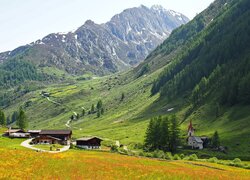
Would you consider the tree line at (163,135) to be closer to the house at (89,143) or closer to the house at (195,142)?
the house at (195,142)

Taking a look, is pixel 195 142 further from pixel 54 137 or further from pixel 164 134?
pixel 54 137

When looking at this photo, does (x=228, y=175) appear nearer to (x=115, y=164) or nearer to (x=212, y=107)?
(x=115, y=164)

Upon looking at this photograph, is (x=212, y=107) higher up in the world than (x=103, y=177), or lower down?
higher up

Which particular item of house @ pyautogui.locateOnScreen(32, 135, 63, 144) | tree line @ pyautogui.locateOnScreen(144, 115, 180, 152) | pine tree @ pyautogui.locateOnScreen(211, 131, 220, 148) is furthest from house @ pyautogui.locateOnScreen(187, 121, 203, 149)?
house @ pyautogui.locateOnScreen(32, 135, 63, 144)

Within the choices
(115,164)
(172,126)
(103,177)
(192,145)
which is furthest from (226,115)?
(103,177)

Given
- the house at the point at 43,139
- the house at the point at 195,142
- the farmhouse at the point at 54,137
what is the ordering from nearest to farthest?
the house at the point at 43,139 → the farmhouse at the point at 54,137 → the house at the point at 195,142

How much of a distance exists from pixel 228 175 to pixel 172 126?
2376 inches

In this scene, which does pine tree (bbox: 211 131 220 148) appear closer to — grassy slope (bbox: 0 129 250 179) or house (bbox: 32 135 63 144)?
grassy slope (bbox: 0 129 250 179)

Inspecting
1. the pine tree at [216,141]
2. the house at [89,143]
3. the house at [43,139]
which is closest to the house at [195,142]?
the pine tree at [216,141]

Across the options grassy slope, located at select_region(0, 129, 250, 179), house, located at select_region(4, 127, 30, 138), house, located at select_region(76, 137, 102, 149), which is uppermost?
house, located at select_region(4, 127, 30, 138)

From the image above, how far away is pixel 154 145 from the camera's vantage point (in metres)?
136

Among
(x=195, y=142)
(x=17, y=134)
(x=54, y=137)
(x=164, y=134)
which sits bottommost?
(x=195, y=142)

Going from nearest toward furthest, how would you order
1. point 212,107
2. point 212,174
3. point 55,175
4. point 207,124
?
point 55,175 → point 212,174 → point 207,124 → point 212,107

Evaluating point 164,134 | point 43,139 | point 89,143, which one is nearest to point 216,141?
point 164,134
